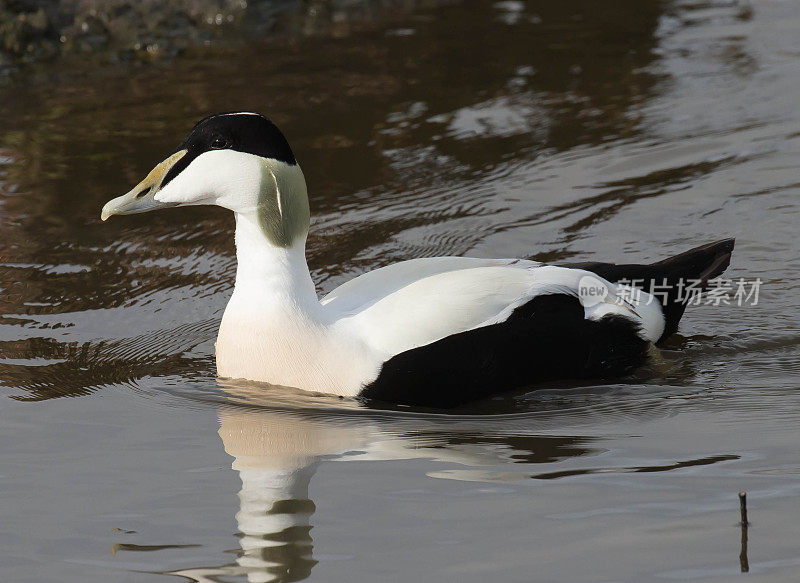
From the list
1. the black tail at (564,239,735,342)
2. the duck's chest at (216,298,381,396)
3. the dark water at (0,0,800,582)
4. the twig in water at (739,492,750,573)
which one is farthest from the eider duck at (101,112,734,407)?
the twig in water at (739,492,750,573)

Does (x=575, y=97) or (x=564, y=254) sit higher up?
(x=575, y=97)

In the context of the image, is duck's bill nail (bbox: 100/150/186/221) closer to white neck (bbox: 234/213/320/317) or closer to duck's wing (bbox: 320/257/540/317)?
white neck (bbox: 234/213/320/317)

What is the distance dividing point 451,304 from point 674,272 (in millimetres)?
1037

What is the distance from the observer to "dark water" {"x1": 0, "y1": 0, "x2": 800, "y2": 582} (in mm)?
3041

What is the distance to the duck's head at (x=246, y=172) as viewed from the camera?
393 centimetres

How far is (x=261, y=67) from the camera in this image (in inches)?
327

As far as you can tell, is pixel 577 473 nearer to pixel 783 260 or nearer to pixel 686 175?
pixel 783 260

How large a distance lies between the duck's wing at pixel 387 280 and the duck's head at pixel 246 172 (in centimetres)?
31

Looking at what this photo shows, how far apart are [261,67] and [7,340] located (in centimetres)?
402

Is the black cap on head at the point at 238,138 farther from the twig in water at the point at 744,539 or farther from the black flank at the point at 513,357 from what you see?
the twig in water at the point at 744,539

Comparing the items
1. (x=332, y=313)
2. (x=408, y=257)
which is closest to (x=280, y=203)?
(x=332, y=313)

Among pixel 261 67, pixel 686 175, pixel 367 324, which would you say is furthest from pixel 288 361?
pixel 261 67

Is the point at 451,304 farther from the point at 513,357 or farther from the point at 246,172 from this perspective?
the point at 246,172

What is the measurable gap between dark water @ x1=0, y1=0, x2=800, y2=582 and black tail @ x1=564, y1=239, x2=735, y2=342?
0.59ft
